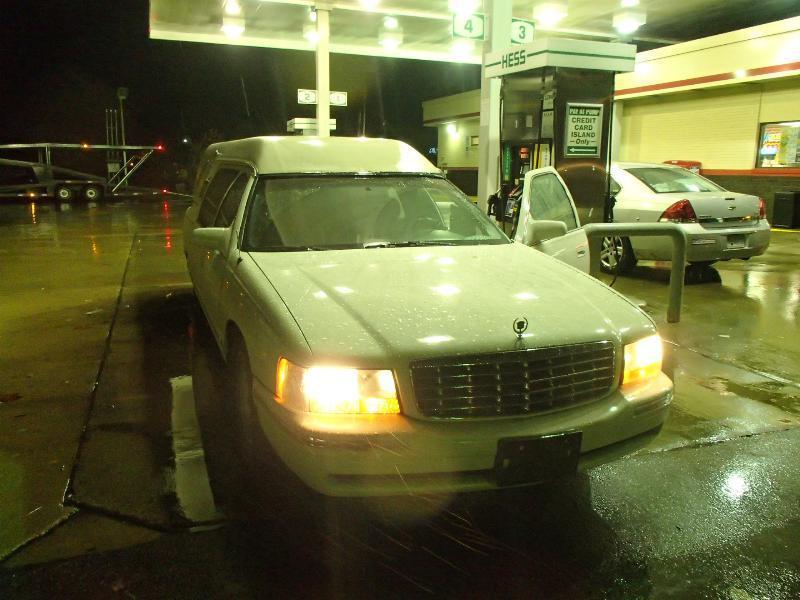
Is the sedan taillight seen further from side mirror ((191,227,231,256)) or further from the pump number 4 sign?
side mirror ((191,227,231,256))

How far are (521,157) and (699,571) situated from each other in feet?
28.8

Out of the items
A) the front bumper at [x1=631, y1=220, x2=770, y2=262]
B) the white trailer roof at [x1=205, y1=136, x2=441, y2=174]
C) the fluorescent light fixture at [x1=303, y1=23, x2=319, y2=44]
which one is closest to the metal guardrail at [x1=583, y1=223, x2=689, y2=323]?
the white trailer roof at [x1=205, y1=136, x2=441, y2=174]

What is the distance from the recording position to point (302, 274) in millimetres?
3693

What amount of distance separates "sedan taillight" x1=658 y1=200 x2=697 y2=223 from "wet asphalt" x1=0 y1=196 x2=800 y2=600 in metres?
3.23

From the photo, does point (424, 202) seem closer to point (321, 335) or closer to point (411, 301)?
point (411, 301)

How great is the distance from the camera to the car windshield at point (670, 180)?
32.5ft

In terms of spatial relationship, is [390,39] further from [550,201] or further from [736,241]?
[550,201]

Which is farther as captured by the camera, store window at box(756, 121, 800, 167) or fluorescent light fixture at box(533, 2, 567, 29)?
store window at box(756, 121, 800, 167)

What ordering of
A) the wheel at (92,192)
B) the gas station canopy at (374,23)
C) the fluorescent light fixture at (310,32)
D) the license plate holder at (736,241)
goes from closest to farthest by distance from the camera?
1. the license plate holder at (736,241)
2. the gas station canopy at (374,23)
3. the fluorescent light fixture at (310,32)
4. the wheel at (92,192)

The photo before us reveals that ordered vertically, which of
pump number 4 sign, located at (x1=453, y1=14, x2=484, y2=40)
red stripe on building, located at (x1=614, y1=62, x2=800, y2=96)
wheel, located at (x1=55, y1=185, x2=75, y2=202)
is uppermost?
pump number 4 sign, located at (x1=453, y1=14, x2=484, y2=40)

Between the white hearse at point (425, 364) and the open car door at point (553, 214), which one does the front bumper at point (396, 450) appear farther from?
the open car door at point (553, 214)

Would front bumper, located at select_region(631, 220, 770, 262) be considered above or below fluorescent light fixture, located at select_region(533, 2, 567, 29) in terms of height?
below

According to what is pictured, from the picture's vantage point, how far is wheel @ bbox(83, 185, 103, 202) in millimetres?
26672

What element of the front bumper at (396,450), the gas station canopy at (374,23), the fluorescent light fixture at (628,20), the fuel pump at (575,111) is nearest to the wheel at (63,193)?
the gas station canopy at (374,23)
